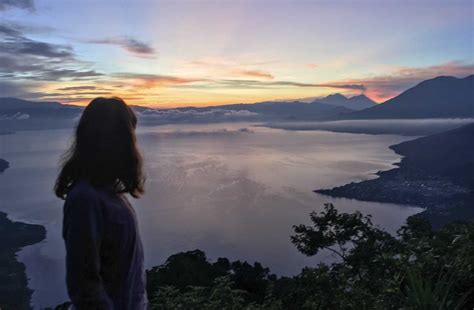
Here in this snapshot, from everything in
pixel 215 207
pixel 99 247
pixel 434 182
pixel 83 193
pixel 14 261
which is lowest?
pixel 14 261

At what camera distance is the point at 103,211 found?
106cm

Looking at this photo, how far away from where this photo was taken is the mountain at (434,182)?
1710 inches

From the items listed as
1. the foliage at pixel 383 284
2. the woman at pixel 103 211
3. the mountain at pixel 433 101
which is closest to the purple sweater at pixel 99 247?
the woman at pixel 103 211

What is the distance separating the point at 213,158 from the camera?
80.2 meters

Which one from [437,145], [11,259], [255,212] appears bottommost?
[11,259]

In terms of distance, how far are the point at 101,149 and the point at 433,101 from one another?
206 m

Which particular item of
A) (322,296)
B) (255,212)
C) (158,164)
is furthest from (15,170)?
(322,296)

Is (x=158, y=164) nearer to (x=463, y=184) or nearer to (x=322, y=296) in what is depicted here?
(x=463, y=184)

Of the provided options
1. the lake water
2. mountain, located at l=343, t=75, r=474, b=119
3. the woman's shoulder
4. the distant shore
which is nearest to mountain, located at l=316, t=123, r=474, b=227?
the lake water

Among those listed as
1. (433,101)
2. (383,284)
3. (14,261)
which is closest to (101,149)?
(383,284)

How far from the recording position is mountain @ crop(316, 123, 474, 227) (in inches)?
1710

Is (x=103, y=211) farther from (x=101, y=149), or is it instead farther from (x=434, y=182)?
(x=434, y=182)

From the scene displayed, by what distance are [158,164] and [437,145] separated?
53.9 m

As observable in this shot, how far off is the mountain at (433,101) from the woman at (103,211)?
188 m
